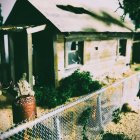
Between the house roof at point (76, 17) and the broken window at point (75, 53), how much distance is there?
3.32 ft

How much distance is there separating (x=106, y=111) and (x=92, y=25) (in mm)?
7868

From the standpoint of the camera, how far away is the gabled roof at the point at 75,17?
11656mm

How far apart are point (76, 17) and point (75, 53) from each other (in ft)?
8.22

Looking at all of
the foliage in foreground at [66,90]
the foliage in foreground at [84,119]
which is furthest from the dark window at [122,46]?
the foliage in foreground at [84,119]

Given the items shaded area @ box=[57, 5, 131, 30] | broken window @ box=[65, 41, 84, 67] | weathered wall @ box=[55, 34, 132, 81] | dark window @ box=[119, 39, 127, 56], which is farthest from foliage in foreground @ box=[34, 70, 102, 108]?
dark window @ box=[119, 39, 127, 56]

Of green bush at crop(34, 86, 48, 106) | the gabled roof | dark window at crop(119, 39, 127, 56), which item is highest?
the gabled roof

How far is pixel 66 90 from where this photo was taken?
11.2m

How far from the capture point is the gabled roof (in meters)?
11.7

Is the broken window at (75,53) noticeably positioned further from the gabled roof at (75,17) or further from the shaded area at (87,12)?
the shaded area at (87,12)

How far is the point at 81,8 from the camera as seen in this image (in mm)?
15906

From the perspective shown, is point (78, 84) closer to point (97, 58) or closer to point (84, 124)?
point (97, 58)

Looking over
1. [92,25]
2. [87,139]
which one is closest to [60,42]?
[92,25]

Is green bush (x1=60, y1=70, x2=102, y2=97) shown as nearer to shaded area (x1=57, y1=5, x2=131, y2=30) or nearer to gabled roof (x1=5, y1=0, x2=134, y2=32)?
gabled roof (x1=5, y1=0, x2=134, y2=32)

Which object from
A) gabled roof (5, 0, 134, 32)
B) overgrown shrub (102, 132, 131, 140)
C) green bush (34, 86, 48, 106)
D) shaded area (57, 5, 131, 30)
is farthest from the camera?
shaded area (57, 5, 131, 30)
